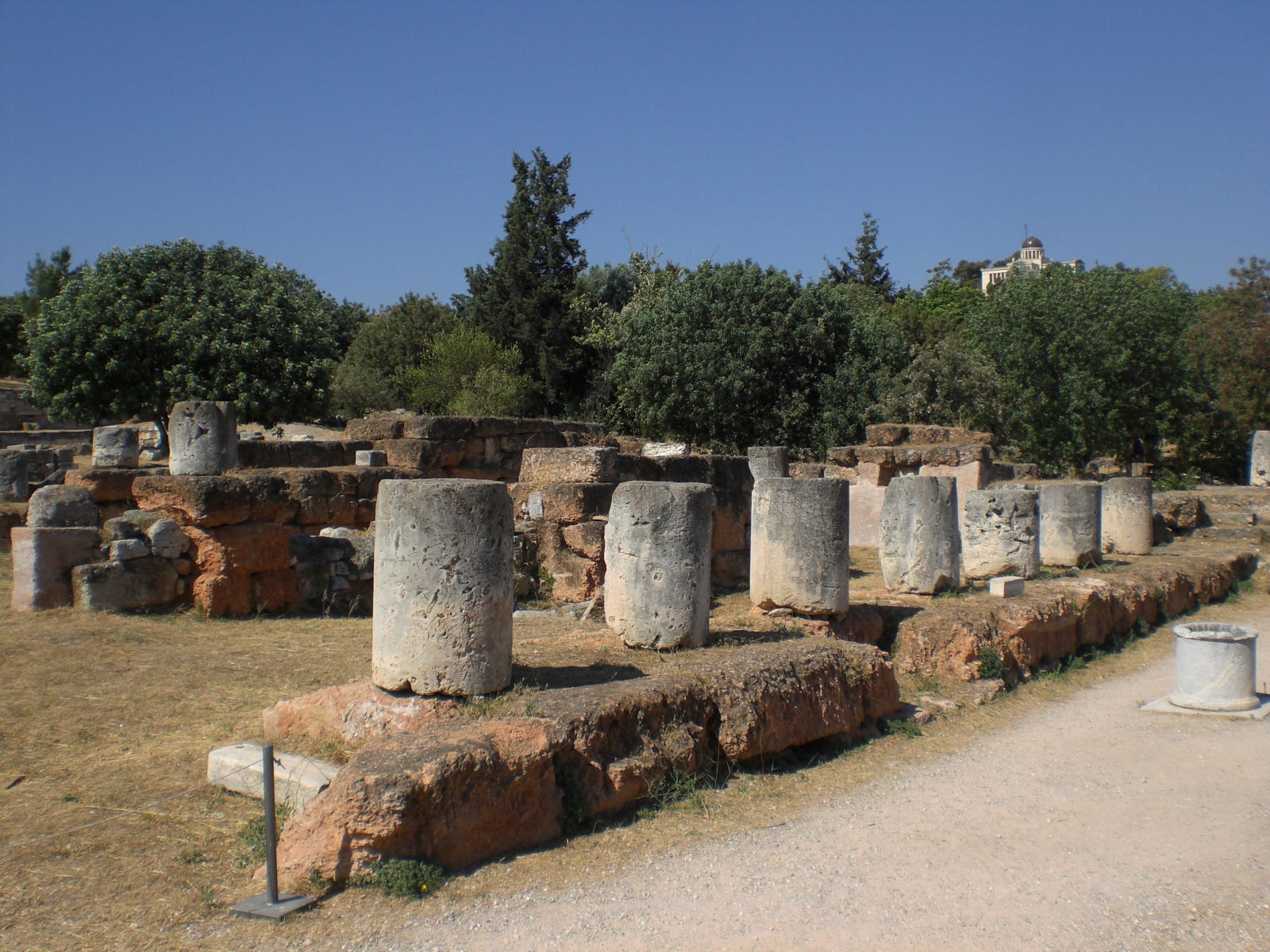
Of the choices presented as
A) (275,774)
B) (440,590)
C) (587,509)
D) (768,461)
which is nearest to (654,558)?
(440,590)

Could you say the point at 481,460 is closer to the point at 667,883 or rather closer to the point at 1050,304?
the point at 667,883

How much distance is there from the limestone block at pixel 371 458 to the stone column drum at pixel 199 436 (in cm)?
248

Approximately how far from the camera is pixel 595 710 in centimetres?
573

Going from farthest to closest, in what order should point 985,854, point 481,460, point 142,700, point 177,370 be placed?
1. point 177,370
2. point 481,460
3. point 142,700
4. point 985,854

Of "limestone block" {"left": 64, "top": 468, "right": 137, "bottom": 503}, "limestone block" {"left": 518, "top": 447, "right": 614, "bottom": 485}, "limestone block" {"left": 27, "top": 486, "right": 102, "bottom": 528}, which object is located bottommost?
"limestone block" {"left": 27, "top": 486, "right": 102, "bottom": 528}

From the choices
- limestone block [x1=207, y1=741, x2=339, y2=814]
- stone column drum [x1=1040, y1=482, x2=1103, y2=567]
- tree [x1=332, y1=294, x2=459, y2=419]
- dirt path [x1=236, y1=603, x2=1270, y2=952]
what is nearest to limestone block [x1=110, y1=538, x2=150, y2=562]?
limestone block [x1=207, y1=741, x2=339, y2=814]

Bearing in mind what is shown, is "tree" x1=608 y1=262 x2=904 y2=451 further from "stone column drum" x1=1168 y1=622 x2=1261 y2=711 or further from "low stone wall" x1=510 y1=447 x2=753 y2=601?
"stone column drum" x1=1168 y1=622 x2=1261 y2=711

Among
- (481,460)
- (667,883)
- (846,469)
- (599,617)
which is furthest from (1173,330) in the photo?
(667,883)

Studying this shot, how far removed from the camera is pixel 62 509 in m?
10.5

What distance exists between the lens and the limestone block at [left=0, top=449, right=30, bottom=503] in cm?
1709

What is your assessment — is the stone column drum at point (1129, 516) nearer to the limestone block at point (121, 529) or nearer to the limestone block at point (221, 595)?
the limestone block at point (221, 595)

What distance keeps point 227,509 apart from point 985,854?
7.80m

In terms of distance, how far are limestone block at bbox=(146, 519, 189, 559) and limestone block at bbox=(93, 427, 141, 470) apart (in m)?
3.51

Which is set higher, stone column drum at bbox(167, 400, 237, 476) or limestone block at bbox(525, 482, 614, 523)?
stone column drum at bbox(167, 400, 237, 476)
